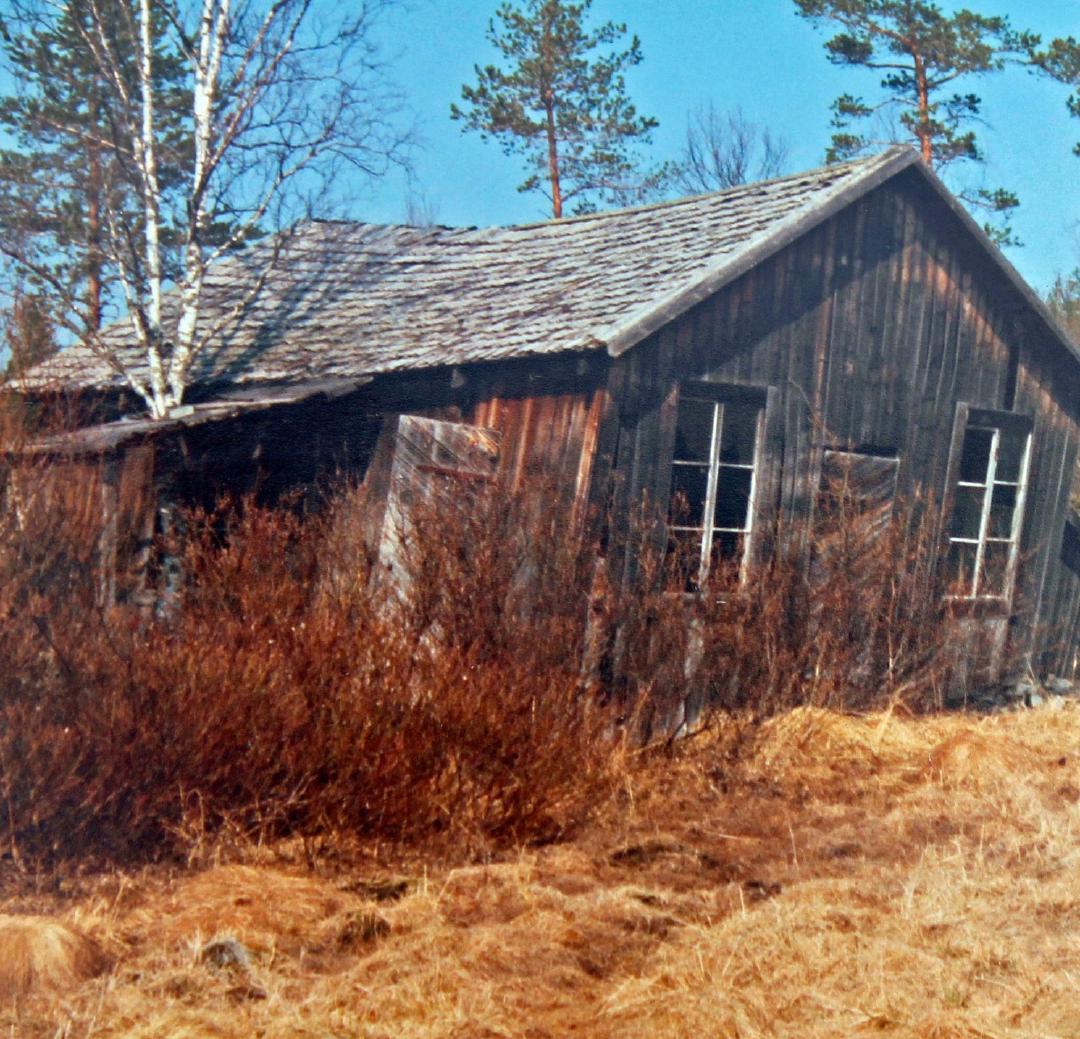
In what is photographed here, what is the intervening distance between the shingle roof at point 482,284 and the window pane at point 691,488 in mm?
1358

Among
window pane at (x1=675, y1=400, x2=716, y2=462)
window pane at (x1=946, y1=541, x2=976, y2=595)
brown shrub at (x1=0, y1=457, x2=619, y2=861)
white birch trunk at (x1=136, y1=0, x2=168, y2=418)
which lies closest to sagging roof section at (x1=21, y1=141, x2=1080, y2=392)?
white birch trunk at (x1=136, y1=0, x2=168, y2=418)

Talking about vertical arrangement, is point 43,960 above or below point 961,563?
below

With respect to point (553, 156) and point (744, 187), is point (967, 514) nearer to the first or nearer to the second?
point (744, 187)

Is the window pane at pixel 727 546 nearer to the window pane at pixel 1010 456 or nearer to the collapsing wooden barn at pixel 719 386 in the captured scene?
the collapsing wooden barn at pixel 719 386

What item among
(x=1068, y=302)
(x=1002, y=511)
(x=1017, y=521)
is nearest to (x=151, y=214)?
(x=1002, y=511)

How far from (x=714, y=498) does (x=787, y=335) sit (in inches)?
64.9

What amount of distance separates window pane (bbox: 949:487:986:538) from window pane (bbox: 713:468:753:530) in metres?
2.83

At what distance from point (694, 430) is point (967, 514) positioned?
3.54m

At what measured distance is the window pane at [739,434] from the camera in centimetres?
1137

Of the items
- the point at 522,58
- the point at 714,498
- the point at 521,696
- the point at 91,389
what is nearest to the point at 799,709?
the point at 714,498

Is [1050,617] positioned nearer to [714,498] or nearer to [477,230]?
[714,498]

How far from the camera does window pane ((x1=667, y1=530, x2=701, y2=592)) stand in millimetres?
9703

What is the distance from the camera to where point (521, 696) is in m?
7.35

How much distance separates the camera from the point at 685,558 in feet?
32.3
